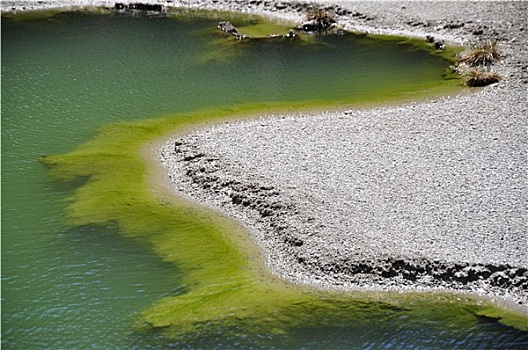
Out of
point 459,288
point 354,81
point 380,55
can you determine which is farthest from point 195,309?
point 380,55

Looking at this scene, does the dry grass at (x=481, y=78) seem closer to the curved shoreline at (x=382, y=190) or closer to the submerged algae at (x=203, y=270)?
the curved shoreline at (x=382, y=190)

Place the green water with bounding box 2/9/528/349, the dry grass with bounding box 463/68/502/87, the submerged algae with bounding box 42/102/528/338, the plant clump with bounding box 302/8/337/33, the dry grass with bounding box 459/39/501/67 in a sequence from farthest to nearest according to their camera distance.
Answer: the plant clump with bounding box 302/8/337/33 → the dry grass with bounding box 459/39/501/67 → the dry grass with bounding box 463/68/502/87 → the submerged algae with bounding box 42/102/528/338 → the green water with bounding box 2/9/528/349

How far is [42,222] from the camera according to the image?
15.1 meters

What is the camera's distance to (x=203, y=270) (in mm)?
13430

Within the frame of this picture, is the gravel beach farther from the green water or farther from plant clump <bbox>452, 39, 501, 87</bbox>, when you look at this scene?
the green water

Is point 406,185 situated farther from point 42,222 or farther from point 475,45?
point 475,45

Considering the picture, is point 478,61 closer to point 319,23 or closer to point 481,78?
point 481,78

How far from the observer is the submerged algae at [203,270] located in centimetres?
1193

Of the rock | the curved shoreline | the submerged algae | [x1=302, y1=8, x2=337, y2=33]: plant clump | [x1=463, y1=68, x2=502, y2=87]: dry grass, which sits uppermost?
[x1=302, y1=8, x2=337, y2=33]: plant clump

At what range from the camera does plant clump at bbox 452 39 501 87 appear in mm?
21091

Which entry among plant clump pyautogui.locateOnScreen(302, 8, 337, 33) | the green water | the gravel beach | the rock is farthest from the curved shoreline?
plant clump pyautogui.locateOnScreen(302, 8, 337, 33)

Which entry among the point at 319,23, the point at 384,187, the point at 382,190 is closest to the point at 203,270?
the point at 382,190

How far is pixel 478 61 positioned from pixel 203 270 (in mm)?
12470

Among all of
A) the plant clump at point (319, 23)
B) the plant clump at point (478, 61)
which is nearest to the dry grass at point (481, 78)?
the plant clump at point (478, 61)
